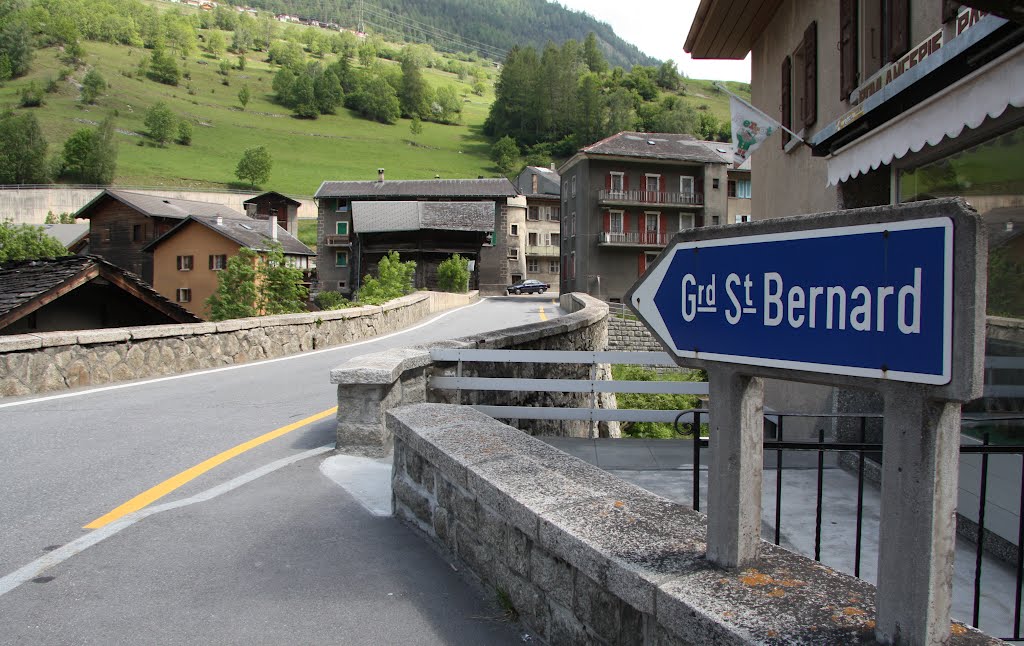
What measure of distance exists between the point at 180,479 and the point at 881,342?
534 centimetres

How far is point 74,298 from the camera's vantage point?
18234 mm

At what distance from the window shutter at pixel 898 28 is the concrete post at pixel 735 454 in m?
6.27

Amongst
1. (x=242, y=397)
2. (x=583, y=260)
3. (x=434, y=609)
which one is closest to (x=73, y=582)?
(x=434, y=609)

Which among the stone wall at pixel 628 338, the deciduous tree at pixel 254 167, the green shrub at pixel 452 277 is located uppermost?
the deciduous tree at pixel 254 167

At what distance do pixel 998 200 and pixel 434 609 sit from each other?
16.5 feet

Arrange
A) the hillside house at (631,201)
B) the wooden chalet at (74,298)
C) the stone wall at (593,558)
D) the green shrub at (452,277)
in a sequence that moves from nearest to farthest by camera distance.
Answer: the stone wall at (593,558) → the wooden chalet at (74,298) → the green shrub at (452,277) → the hillside house at (631,201)

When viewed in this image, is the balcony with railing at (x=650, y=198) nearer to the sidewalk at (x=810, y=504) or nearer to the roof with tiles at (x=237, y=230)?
the roof with tiles at (x=237, y=230)

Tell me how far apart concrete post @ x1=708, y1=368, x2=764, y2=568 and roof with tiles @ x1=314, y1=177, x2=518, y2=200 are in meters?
66.4

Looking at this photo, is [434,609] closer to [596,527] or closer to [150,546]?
[596,527]

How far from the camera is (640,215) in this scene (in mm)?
55000

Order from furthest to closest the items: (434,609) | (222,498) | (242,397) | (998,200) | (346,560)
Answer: (242,397) < (998,200) < (222,498) < (346,560) < (434,609)

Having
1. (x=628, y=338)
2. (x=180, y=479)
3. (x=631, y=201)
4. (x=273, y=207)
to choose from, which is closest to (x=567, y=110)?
(x=273, y=207)

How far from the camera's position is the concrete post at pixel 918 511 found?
1.74 meters

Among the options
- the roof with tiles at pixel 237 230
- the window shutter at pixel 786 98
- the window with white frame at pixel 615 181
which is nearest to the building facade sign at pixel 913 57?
the window shutter at pixel 786 98
